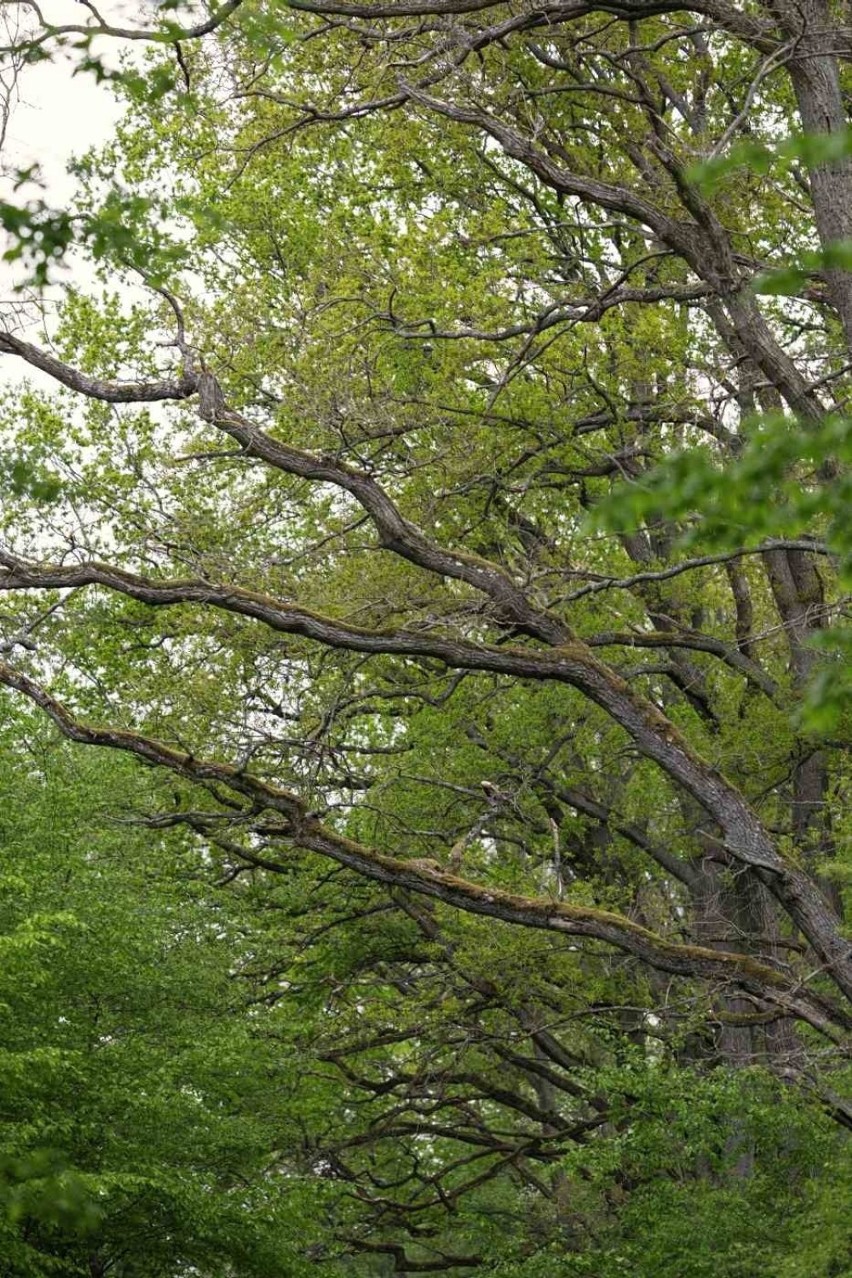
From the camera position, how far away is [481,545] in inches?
687

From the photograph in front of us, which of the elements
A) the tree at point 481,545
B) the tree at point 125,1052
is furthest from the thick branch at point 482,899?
the tree at point 125,1052

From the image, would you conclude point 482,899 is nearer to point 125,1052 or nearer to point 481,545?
point 125,1052

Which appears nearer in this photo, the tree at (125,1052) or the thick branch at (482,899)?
the thick branch at (482,899)

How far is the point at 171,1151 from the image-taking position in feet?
50.0

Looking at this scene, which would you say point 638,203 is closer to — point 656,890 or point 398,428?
point 398,428

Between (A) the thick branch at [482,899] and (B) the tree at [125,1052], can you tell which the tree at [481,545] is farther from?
(B) the tree at [125,1052]

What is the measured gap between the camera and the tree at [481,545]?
41.8 ft

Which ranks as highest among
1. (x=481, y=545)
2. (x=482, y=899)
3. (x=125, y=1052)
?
(x=481, y=545)

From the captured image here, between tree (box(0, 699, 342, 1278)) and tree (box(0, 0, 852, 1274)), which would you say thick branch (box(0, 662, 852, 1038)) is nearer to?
tree (box(0, 0, 852, 1274))

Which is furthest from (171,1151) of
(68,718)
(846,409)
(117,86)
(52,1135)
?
(117,86)

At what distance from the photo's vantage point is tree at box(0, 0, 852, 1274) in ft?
41.8

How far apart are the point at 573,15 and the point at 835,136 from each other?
30.0 ft

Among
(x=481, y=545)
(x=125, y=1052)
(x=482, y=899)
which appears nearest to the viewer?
(x=482, y=899)

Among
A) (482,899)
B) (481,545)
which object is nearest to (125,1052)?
(482,899)
